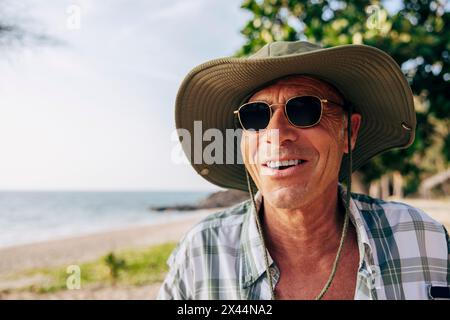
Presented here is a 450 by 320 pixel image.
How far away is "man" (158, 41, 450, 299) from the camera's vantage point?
179cm

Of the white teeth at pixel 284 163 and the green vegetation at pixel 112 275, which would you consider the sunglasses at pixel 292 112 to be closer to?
the white teeth at pixel 284 163

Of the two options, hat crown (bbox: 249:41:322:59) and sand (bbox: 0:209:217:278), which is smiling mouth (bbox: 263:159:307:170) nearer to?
hat crown (bbox: 249:41:322:59)

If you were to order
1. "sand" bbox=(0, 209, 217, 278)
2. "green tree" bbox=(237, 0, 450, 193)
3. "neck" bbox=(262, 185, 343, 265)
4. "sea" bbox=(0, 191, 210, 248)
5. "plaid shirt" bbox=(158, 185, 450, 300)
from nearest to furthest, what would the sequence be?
1. "plaid shirt" bbox=(158, 185, 450, 300)
2. "neck" bbox=(262, 185, 343, 265)
3. "green tree" bbox=(237, 0, 450, 193)
4. "sand" bbox=(0, 209, 217, 278)
5. "sea" bbox=(0, 191, 210, 248)

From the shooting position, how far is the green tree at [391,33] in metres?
3.81

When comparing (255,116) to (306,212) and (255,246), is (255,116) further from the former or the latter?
(255,246)

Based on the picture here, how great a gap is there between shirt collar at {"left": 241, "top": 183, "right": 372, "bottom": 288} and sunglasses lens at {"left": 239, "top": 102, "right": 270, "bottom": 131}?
43 centimetres

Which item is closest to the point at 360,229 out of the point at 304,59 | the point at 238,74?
the point at 304,59

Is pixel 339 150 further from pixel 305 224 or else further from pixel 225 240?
pixel 225 240

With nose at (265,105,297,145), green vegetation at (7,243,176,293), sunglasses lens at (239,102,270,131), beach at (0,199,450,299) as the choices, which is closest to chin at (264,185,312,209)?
nose at (265,105,297,145)

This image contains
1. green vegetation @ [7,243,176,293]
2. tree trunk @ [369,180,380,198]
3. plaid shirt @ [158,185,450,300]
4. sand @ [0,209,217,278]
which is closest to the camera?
plaid shirt @ [158,185,450,300]

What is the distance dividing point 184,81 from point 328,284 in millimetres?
1224

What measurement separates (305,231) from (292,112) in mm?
604

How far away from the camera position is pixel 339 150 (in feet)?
6.68

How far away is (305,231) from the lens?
1.99 meters
